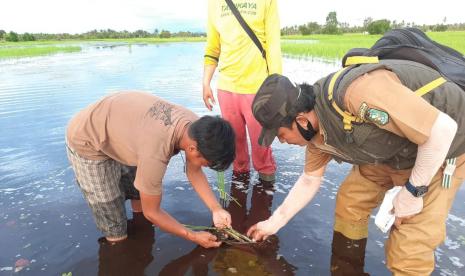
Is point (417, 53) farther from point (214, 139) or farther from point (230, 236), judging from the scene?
point (230, 236)

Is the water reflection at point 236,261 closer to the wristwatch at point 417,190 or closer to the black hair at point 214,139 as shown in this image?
the black hair at point 214,139

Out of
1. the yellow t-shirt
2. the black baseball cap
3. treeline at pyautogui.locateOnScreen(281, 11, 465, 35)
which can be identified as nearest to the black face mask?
the black baseball cap

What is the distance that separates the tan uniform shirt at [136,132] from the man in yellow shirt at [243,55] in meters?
1.42

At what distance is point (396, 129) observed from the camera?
188cm

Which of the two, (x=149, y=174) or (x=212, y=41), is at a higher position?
(x=212, y=41)

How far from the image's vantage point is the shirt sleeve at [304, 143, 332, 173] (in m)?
2.57

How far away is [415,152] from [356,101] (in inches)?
23.4

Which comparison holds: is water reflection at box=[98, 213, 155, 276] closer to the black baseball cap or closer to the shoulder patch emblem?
the black baseball cap

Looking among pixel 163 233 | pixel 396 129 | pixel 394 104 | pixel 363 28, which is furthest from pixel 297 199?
pixel 363 28

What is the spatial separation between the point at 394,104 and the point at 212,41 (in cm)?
274

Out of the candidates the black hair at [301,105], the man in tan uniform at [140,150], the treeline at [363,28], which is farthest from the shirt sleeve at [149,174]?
the treeline at [363,28]

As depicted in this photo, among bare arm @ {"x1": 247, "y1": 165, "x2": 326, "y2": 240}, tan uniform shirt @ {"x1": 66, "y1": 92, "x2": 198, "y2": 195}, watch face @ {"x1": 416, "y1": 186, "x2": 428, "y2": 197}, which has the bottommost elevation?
bare arm @ {"x1": 247, "y1": 165, "x2": 326, "y2": 240}

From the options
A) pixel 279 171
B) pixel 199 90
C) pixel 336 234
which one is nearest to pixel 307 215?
pixel 336 234

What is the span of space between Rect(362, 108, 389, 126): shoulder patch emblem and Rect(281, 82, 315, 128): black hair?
0.35 m
